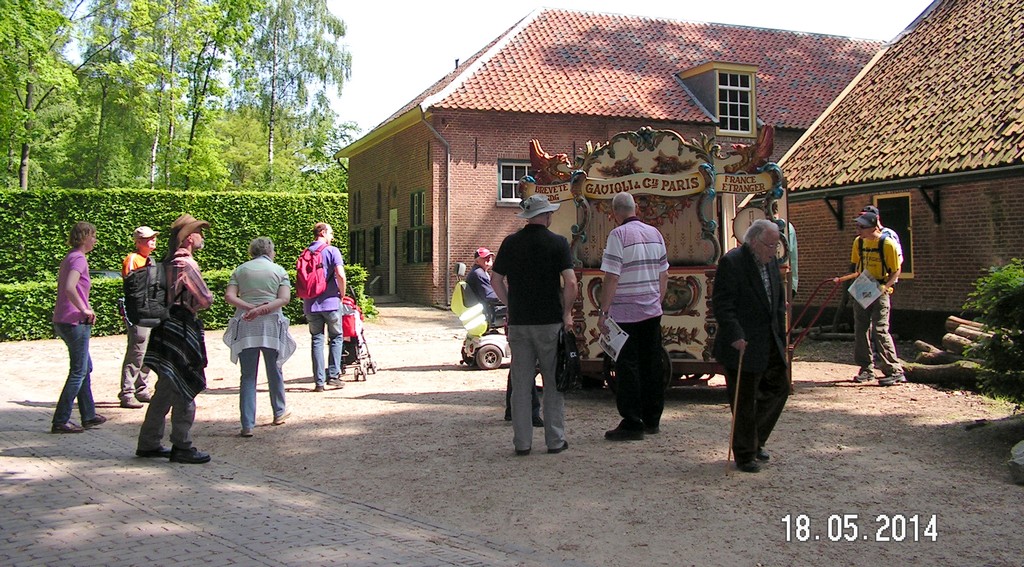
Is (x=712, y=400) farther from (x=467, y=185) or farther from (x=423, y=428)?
(x=467, y=185)

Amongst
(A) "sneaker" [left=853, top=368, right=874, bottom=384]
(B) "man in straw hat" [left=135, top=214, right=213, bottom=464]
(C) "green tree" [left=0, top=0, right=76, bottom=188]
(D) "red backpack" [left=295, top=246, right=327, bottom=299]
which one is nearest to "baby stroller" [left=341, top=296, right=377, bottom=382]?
(D) "red backpack" [left=295, top=246, right=327, bottom=299]

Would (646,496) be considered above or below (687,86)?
below

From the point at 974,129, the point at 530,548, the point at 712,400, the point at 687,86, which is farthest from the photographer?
the point at 687,86

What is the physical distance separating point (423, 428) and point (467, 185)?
1755 cm

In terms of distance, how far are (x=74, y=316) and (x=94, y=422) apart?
113 centimetres

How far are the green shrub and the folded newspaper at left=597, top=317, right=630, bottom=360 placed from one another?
2.81 meters

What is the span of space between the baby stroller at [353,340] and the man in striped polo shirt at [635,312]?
4.84 meters

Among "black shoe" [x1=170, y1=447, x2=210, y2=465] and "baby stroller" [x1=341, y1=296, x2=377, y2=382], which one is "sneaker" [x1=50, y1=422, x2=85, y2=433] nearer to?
"black shoe" [x1=170, y1=447, x2=210, y2=465]

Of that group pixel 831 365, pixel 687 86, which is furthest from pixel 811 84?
pixel 831 365

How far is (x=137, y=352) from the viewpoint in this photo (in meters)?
9.55

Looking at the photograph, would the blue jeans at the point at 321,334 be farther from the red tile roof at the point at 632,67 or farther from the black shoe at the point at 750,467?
the red tile roof at the point at 632,67

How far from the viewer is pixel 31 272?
20.2m

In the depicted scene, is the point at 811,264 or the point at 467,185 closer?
the point at 811,264

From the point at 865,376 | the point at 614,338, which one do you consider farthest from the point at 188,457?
the point at 865,376
